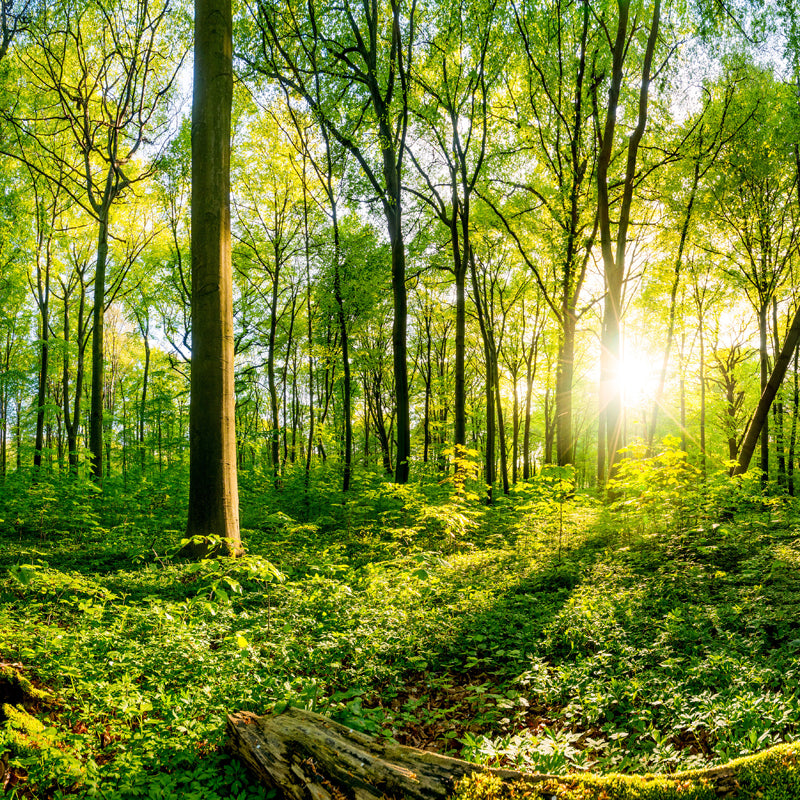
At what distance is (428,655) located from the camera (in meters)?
4.20

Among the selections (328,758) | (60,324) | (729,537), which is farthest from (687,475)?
(60,324)

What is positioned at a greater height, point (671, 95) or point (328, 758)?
point (671, 95)

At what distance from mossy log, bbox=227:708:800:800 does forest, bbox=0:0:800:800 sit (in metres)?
0.01

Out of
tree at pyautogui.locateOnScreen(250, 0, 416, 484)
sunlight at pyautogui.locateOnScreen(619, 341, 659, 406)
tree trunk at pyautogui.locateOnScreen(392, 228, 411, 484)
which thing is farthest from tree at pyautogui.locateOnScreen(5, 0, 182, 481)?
sunlight at pyautogui.locateOnScreen(619, 341, 659, 406)

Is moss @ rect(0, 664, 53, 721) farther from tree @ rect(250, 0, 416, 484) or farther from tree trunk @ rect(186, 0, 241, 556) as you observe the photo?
tree @ rect(250, 0, 416, 484)

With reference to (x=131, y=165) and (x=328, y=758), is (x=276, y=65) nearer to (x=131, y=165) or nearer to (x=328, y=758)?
(x=131, y=165)

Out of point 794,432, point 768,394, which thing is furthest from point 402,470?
point 794,432

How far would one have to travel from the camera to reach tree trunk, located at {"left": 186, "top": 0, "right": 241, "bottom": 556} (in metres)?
5.88

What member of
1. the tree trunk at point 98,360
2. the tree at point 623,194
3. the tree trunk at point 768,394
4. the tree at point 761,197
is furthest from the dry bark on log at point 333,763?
the tree at point 761,197

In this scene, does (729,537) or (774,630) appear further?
(729,537)

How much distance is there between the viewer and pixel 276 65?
12609 mm

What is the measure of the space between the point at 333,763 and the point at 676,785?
4.63 ft

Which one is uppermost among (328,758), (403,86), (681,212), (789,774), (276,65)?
(276,65)

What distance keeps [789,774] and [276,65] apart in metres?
16.0
